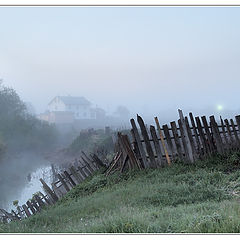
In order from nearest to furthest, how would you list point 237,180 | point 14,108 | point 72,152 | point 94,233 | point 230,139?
point 94,233 → point 237,180 → point 230,139 → point 72,152 → point 14,108

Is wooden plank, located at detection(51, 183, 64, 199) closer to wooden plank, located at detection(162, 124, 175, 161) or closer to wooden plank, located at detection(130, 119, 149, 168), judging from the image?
wooden plank, located at detection(130, 119, 149, 168)

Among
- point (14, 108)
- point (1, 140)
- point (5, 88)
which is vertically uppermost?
point (5, 88)

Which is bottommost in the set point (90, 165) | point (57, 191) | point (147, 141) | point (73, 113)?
point (57, 191)

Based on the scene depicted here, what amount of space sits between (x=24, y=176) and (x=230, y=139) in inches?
384

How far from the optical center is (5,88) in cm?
1619

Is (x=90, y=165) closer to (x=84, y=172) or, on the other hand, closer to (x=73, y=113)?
(x=84, y=172)

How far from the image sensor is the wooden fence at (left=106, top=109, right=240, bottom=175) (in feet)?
21.7

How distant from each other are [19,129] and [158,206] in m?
Result: 12.1

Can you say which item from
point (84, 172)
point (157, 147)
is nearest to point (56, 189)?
point (84, 172)

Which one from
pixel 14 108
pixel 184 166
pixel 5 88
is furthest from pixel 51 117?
pixel 184 166

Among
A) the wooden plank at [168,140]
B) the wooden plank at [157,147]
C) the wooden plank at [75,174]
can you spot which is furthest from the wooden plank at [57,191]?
the wooden plank at [168,140]

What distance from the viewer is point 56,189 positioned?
7371mm

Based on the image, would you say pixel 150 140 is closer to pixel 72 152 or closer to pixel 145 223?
pixel 145 223

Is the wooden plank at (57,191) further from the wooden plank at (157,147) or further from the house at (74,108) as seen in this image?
the house at (74,108)
